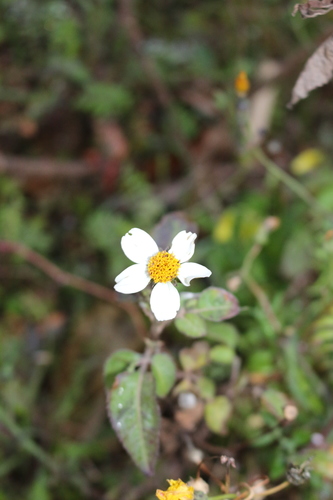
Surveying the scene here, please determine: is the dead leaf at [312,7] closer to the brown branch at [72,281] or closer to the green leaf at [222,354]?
the green leaf at [222,354]

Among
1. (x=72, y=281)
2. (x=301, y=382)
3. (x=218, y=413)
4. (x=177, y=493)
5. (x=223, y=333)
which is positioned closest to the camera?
(x=177, y=493)

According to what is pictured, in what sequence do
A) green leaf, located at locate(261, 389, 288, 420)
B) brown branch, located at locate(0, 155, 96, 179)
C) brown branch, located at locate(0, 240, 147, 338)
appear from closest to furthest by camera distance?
green leaf, located at locate(261, 389, 288, 420) < brown branch, located at locate(0, 240, 147, 338) < brown branch, located at locate(0, 155, 96, 179)

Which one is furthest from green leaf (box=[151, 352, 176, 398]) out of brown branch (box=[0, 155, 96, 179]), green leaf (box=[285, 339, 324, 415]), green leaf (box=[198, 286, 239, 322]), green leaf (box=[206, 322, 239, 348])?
brown branch (box=[0, 155, 96, 179])

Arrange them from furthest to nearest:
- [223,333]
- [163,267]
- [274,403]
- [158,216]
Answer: [158,216] < [223,333] < [274,403] < [163,267]

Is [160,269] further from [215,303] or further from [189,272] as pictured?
[215,303]

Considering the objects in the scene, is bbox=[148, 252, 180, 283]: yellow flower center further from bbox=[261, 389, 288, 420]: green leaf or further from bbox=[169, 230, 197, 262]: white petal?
bbox=[261, 389, 288, 420]: green leaf

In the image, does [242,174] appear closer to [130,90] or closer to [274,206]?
[274,206]

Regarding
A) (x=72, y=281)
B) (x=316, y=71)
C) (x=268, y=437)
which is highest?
(x=72, y=281)

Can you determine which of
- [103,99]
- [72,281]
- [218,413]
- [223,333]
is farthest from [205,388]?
[103,99]

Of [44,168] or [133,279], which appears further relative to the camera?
[44,168]
